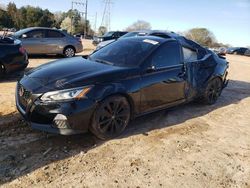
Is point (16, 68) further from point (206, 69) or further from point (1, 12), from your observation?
point (1, 12)

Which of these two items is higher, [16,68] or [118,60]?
[118,60]

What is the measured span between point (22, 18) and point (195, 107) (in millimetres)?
65741

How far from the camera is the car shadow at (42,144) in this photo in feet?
13.5

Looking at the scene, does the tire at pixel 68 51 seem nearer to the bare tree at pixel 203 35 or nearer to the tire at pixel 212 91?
the tire at pixel 212 91

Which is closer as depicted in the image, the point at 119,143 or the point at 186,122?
the point at 119,143

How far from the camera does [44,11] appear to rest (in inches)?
2825

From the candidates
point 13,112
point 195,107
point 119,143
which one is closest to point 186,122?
point 195,107

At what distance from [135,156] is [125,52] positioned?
210 cm

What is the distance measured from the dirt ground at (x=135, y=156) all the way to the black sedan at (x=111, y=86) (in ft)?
1.11

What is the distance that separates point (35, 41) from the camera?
14391mm

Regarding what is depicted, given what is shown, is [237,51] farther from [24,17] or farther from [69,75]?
[24,17]

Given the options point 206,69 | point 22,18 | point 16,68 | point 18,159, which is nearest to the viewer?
point 18,159

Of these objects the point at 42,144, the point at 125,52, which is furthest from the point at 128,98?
the point at 42,144

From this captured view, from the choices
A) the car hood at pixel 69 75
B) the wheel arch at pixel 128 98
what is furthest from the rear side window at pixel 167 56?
the wheel arch at pixel 128 98
